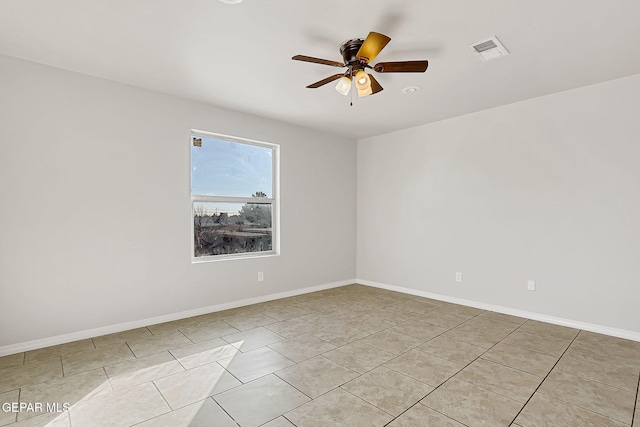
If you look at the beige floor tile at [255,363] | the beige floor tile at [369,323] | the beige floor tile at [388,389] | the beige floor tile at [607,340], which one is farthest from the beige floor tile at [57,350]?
the beige floor tile at [607,340]

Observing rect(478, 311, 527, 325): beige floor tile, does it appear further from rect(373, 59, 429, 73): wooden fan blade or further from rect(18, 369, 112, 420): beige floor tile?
rect(18, 369, 112, 420): beige floor tile

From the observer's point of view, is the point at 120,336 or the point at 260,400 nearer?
the point at 260,400

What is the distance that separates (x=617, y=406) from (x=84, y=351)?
4042 millimetres

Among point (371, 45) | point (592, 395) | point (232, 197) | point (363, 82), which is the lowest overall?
point (592, 395)

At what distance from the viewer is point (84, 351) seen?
9.40ft

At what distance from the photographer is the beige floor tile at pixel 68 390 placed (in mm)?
2123

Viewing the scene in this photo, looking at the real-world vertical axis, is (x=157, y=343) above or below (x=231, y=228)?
below

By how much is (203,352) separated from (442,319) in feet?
8.61

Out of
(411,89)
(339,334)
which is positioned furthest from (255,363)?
(411,89)

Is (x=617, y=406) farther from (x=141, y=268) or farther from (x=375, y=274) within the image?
(x=141, y=268)

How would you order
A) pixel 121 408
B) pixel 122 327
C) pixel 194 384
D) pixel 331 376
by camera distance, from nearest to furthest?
pixel 121 408 → pixel 194 384 → pixel 331 376 → pixel 122 327

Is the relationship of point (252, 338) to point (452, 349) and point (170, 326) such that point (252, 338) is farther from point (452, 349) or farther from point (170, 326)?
point (452, 349)

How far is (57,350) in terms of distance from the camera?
2885mm

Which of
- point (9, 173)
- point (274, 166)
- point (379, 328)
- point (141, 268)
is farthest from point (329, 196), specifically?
point (9, 173)
